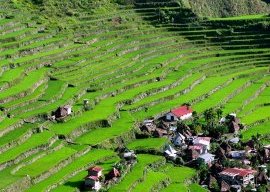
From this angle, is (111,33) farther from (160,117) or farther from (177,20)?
(160,117)

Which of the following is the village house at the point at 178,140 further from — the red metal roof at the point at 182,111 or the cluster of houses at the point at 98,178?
the cluster of houses at the point at 98,178

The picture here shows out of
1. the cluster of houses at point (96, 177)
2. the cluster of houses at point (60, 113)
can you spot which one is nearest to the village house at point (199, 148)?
the cluster of houses at point (96, 177)

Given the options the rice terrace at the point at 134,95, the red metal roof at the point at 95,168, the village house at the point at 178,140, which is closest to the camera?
the red metal roof at the point at 95,168

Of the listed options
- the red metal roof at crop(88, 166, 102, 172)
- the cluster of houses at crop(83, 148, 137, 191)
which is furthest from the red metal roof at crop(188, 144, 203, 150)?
the red metal roof at crop(88, 166, 102, 172)

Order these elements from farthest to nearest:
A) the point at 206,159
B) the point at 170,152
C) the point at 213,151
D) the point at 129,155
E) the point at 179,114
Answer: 1. the point at 179,114
2. the point at 213,151
3. the point at 170,152
4. the point at 206,159
5. the point at 129,155

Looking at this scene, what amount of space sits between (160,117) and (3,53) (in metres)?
10.6

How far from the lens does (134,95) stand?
37062 mm

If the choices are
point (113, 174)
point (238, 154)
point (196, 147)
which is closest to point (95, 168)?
point (113, 174)

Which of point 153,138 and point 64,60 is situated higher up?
point 64,60

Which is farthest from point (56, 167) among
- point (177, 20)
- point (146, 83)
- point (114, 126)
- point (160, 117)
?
point (177, 20)

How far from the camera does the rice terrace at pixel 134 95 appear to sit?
1111 inches

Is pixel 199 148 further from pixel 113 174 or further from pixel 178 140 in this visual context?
pixel 113 174

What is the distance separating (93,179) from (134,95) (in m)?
11.5

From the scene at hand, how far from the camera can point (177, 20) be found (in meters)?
51.7
